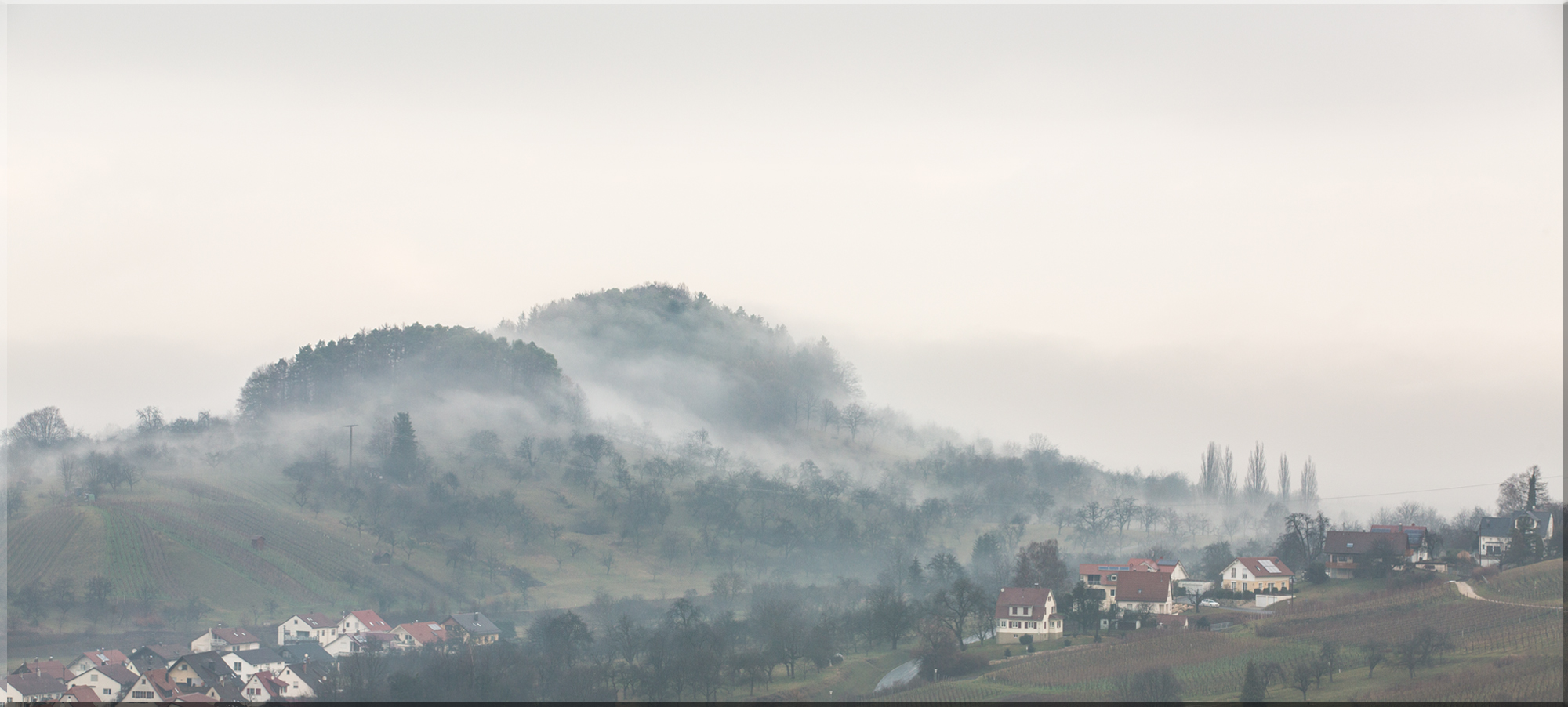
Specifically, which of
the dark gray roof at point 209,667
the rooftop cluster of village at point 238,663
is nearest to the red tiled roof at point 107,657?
the rooftop cluster of village at point 238,663

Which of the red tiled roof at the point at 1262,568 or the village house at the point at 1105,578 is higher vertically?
the red tiled roof at the point at 1262,568

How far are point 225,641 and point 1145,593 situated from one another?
286 ft

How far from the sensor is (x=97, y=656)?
118 metres

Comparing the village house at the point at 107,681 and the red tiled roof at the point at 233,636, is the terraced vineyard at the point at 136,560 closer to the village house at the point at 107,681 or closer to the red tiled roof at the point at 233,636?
the red tiled roof at the point at 233,636

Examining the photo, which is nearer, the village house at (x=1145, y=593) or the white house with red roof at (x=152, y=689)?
the white house with red roof at (x=152, y=689)

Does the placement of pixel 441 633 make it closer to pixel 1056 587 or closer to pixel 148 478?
pixel 1056 587

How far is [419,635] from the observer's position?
130 metres

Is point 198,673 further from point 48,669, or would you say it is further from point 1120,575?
point 1120,575

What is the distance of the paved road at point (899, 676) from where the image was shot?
10562 cm

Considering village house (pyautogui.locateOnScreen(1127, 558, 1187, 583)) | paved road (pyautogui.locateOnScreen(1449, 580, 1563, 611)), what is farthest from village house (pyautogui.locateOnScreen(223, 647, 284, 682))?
paved road (pyautogui.locateOnScreen(1449, 580, 1563, 611))

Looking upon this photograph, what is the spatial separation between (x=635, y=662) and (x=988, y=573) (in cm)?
6657

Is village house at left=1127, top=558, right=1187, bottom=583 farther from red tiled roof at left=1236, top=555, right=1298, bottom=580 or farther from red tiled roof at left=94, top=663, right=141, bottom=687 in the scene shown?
red tiled roof at left=94, top=663, right=141, bottom=687

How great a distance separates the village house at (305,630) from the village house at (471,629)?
11221 mm

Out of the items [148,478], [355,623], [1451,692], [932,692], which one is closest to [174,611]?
[355,623]
